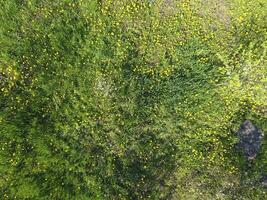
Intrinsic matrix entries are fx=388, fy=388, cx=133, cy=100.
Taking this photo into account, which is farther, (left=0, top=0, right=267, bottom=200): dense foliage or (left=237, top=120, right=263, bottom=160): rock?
(left=237, top=120, right=263, bottom=160): rock

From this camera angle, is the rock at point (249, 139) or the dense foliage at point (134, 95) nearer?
the dense foliage at point (134, 95)

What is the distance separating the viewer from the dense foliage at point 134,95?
31.1 ft

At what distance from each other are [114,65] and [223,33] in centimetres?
297

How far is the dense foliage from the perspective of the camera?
31.1 feet

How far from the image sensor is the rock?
388 inches

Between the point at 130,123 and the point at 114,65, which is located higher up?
the point at 114,65

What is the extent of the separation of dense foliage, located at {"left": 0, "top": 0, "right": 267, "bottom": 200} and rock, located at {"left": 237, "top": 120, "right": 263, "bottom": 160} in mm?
157

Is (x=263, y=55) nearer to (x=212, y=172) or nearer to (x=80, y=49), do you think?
(x=212, y=172)

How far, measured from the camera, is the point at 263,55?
983cm

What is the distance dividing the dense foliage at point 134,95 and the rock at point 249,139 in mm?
157

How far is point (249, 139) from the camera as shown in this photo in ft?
32.5

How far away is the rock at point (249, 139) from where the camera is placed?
987 centimetres

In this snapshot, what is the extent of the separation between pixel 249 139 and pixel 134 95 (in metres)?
3.15

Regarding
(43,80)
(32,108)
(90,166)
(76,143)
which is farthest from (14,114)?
(90,166)
